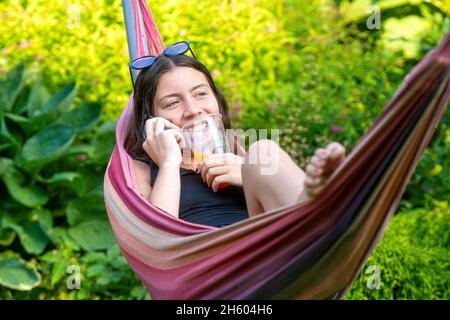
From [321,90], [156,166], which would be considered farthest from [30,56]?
[156,166]

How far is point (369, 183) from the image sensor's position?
5.63ft

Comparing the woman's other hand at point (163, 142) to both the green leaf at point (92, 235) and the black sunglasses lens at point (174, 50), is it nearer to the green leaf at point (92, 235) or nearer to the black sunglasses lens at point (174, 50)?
the black sunglasses lens at point (174, 50)

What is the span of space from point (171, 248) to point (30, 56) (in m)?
2.50

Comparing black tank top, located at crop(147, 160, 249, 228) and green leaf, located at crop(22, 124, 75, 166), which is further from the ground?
black tank top, located at crop(147, 160, 249, 228)

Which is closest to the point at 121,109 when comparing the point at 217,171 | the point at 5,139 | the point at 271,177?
the point at 5,139

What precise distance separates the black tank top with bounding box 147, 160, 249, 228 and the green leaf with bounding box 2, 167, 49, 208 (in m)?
1.61

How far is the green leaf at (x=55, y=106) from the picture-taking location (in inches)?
155

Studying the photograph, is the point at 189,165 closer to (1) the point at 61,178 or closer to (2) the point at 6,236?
(1) the point at 61,178

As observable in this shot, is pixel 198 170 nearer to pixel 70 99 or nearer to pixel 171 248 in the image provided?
pixel 171 248

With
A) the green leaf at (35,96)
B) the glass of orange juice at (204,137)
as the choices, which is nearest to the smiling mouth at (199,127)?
the glass of orange juice at (204,137)

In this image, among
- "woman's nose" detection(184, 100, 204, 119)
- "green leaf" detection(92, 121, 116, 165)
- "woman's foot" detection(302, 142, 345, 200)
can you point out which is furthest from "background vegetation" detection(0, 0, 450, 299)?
"woman's foot" detection(302, 142, 345, 200)

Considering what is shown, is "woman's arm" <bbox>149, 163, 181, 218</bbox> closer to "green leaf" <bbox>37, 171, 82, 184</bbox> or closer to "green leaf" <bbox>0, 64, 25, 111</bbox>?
"green leaf" <bbox>37, 171, 82, 184</bbox>

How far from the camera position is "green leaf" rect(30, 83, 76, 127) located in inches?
155

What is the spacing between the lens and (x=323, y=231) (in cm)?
174
